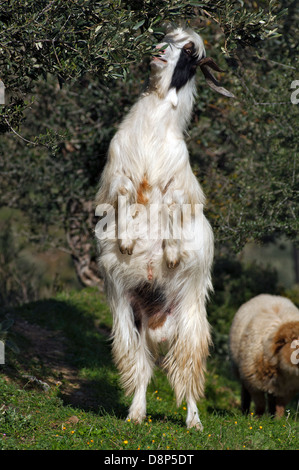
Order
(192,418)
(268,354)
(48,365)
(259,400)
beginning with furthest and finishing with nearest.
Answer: (259,400) < (48,365) < (268,354) < (192,418)

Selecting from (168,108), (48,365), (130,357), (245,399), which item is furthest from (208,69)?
(245,399)

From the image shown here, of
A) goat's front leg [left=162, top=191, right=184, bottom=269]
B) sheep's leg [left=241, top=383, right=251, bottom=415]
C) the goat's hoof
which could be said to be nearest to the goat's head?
goat's front leg [left=162, top=191, right=184, bottom=269]

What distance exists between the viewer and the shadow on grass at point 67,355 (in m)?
6.58

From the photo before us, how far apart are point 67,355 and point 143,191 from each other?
362 centimetres

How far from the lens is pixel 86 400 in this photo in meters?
6.61

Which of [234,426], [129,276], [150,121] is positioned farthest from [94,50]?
[234,426]

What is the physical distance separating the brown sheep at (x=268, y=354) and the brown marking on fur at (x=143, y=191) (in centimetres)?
291

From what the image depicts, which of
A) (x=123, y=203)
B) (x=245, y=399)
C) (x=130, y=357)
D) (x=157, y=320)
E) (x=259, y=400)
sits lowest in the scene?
(x=245, y=399)

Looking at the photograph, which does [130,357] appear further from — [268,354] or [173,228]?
[268,354]

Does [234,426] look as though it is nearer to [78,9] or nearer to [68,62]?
[68,62]

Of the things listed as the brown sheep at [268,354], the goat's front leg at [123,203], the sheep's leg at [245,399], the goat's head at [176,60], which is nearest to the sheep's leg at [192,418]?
the goat's front leg at [123,203]

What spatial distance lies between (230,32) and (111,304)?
269 centimetres

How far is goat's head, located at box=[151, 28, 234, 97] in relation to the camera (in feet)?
16.6

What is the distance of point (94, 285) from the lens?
37.0 feet
